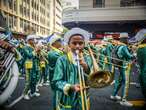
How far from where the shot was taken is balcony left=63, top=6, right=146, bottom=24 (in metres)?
25.7

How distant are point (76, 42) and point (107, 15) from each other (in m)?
23.2

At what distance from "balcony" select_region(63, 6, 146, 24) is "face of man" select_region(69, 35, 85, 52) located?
22.7m

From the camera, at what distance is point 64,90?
3273mm

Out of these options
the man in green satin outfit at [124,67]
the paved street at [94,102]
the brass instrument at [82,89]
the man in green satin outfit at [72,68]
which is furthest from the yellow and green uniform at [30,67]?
the brass instrument at [82,89]

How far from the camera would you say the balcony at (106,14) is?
25.7 m

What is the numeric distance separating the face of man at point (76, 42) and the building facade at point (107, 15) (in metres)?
22.7

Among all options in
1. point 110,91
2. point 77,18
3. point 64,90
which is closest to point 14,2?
point 77,18

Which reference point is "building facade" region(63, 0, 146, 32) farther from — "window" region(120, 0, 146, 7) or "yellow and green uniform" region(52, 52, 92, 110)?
"yellow and green uniform" region(52, 52, 92, 110)

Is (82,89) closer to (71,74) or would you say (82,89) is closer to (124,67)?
(71,74)

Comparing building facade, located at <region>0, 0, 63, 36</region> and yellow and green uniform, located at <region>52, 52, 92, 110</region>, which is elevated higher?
building facade, located at <region>0, 0, 63, 36</region>

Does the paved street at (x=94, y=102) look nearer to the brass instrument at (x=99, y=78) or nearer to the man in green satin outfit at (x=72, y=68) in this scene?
the man in green satin outfit at (x=72, y=68)

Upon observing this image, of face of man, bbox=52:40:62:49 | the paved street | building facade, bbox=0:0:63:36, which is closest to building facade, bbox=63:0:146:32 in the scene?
building facade, bbox=0:0:63:36

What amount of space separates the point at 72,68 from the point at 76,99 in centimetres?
36

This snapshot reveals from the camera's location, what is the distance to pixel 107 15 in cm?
2634
